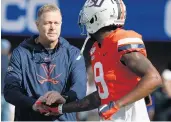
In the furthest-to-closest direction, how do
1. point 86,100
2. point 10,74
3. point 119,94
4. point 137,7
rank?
point 137,7
point 10,74
point 86,100
point 119,94

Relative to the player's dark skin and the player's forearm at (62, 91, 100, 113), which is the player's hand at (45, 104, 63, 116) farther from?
the player's dark skin

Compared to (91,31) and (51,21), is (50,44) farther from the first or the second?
(91,31)

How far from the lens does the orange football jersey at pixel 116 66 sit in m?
4.34

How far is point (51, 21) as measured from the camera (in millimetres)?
5430

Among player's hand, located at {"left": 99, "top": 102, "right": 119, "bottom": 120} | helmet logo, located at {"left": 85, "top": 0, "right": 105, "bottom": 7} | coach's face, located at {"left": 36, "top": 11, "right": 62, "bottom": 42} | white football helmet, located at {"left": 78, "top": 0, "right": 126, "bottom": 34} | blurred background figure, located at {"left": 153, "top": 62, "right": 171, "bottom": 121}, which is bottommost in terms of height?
blurred background figure, located at {"left": 153, "top": 62, "right": 171, "bottom": 121}

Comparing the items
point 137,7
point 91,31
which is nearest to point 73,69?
point 91,31

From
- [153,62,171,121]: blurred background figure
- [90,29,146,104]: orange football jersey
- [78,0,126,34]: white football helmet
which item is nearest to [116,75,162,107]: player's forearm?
[90,29,146,104]: orange football jersey

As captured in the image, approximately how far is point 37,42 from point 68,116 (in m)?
0.70

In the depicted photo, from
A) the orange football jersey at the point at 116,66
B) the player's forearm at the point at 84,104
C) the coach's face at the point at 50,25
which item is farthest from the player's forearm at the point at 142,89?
the coach's face at the point at 50,25

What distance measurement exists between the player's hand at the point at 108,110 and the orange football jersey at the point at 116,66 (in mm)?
162

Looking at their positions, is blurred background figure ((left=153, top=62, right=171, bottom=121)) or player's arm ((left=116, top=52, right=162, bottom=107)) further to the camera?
blurred background figure ((left=153, top=62, right=171, bottom=121))

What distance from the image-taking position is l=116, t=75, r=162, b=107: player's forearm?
4.14 meters

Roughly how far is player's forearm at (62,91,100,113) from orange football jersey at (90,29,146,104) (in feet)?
1.14

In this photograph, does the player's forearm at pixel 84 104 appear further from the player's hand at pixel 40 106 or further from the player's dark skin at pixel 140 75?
the player's dark skin at pixel 140 75
